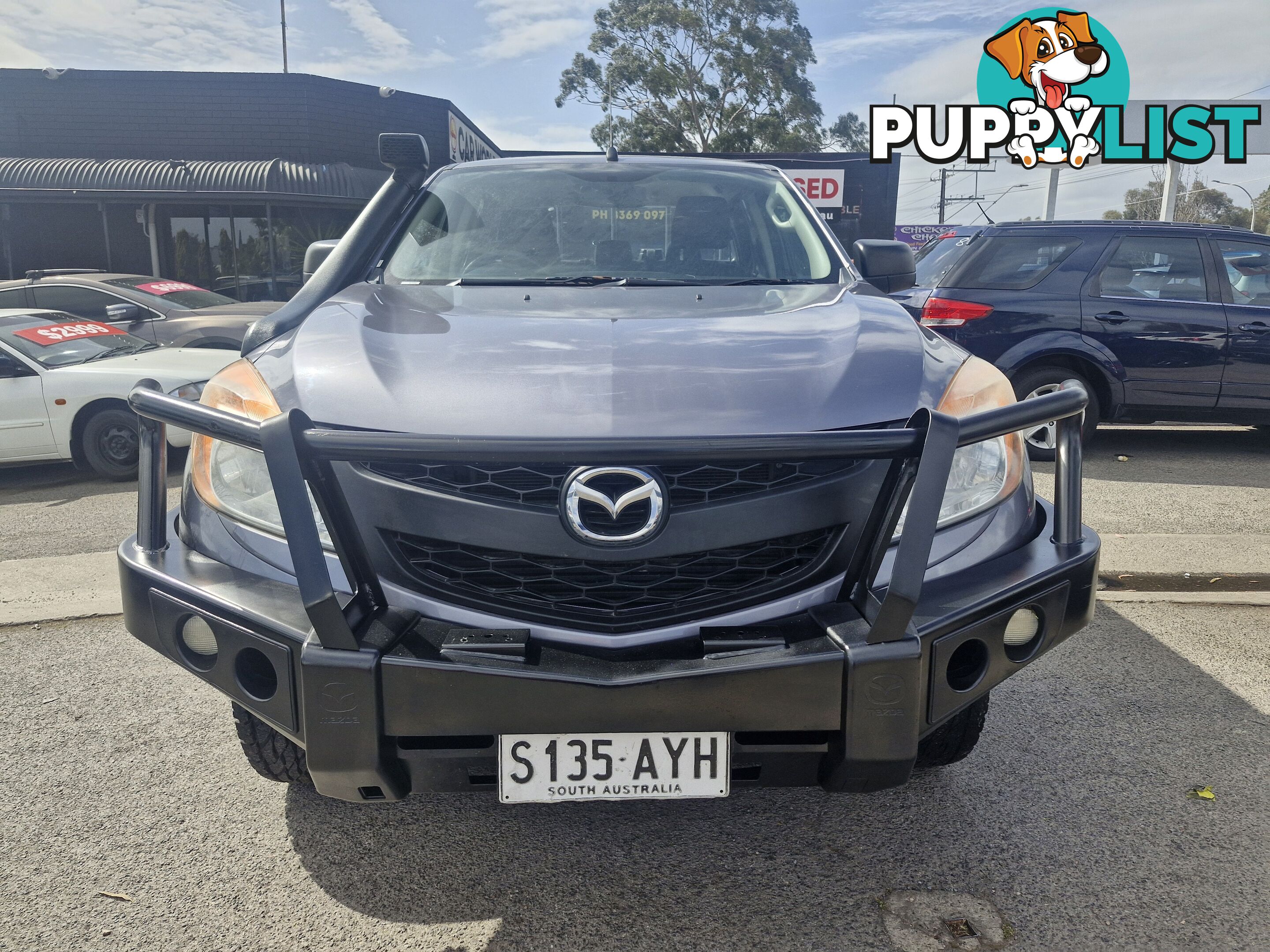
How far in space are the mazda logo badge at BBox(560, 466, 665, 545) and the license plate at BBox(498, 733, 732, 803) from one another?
360 millimetres

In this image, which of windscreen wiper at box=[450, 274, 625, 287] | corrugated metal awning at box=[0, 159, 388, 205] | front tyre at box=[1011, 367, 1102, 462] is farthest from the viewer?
corrugated metal awning at box=[0, 159, 388, 205]

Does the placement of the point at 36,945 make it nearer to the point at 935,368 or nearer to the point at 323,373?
the point at 323,373

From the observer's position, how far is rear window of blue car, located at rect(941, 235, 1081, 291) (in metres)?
7.16

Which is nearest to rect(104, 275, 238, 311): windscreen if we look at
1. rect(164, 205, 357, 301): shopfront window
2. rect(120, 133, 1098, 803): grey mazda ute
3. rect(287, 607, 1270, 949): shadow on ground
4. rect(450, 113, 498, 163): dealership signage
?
rect(164, 205, 357, 301): shopfront window

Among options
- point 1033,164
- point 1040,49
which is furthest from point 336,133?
point 1033,164

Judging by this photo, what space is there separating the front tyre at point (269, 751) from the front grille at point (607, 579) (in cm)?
72

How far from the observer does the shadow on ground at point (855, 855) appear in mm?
2068

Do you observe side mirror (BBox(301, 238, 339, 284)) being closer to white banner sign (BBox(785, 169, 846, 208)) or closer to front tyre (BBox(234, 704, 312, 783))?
front tyre (BBox(234, 704, 312, 783))

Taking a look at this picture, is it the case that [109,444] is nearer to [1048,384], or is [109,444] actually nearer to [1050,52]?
[1048,384]

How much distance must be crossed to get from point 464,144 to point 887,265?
76.0 feet

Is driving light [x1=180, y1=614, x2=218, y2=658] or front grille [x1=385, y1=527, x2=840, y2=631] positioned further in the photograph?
driving light [x1=180, y1=614, x2=218, y2=658]

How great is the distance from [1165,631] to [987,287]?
3957mm

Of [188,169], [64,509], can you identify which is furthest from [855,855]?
[188,169]

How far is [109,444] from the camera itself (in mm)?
7184
